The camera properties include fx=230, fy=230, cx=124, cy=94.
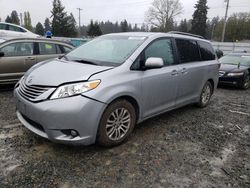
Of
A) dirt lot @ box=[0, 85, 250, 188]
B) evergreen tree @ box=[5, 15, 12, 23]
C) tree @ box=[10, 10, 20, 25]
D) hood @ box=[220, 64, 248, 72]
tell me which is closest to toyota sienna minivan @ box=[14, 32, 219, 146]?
dirt lot @ box=[0, 85, 250, 188]

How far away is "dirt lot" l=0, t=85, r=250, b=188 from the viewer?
2641 millimetres

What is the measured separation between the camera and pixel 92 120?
285 cm

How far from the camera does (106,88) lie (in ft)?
9.71

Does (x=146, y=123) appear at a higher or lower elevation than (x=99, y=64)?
lower

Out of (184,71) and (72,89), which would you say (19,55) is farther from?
(184,71)

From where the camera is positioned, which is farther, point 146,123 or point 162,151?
point 146,123

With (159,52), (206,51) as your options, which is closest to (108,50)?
(159,52)

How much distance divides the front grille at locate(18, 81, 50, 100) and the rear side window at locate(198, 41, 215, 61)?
3715 mm

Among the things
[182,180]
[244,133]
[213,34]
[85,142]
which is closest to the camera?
[182,180]

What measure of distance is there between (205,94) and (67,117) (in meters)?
3.92

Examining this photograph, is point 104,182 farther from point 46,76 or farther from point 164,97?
point 164,97

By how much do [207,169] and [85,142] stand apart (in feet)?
5.30

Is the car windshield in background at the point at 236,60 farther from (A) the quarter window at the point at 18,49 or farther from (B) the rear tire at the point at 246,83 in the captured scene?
(A) the quarter window at the point at 18,49

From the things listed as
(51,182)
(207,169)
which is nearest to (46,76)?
(51,182)
